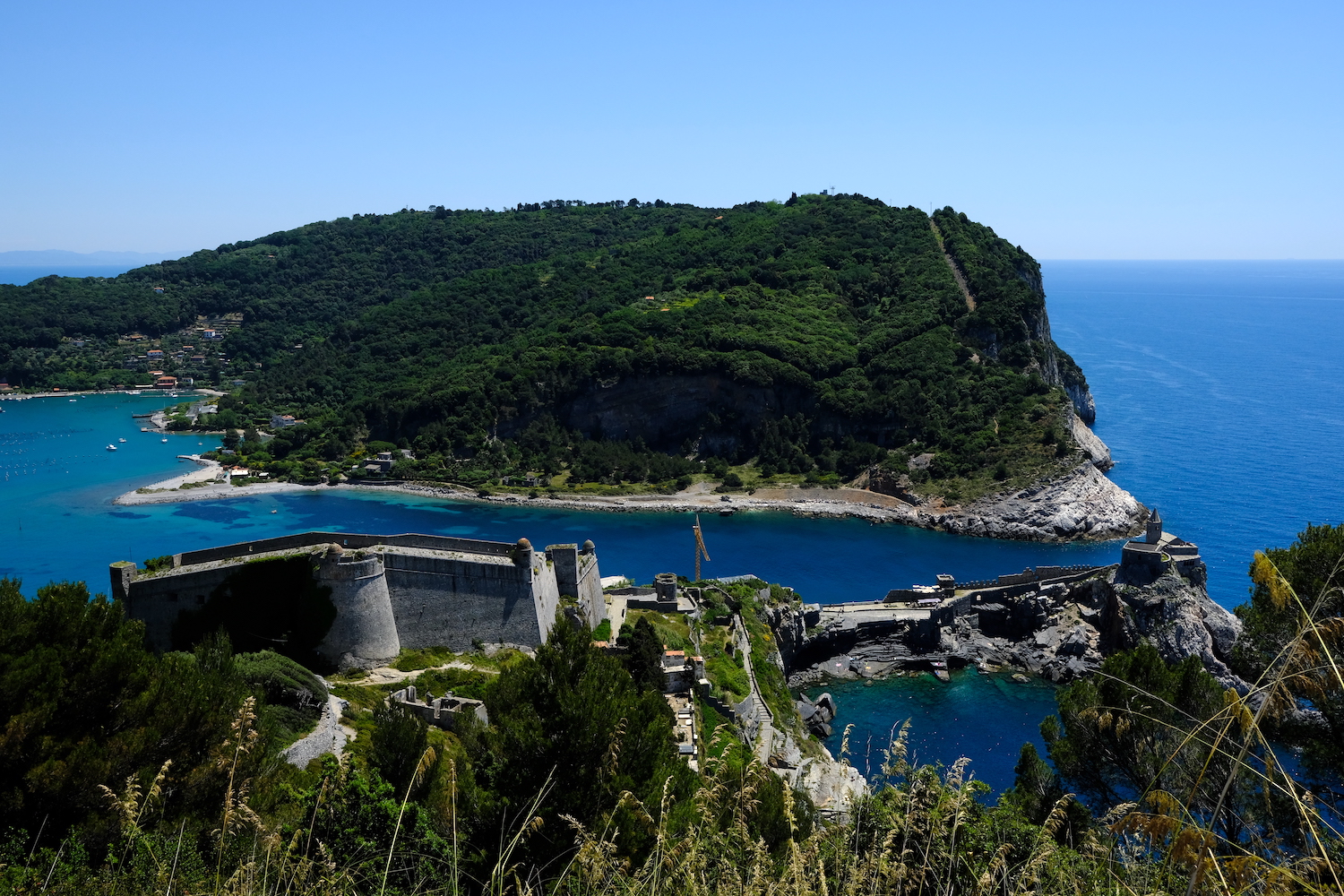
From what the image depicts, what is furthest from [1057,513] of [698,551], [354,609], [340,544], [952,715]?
[354,609]

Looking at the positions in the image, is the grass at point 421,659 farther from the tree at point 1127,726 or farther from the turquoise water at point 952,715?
the turquoise water at point 952,715

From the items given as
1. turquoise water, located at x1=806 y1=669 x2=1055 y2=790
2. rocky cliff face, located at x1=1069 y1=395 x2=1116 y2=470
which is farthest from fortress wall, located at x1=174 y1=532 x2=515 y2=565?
rocky cliff face, located at x1=1069 y1=395 x2=1116 y2=470

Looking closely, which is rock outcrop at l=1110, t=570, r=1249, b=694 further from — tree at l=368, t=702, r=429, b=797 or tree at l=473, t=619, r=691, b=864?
tree at l=473, t=619, r=691, b=864

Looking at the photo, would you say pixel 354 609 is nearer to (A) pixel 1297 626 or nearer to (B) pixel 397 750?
(B) pixel 397 750

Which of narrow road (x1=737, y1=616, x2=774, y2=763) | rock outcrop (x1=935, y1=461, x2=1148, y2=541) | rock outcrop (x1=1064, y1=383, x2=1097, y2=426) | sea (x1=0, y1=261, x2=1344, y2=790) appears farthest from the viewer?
rock outcrop (x1=1064, y1=383, x2=1097, y2=426)

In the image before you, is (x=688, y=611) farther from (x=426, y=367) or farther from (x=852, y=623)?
(x=426, y=367)

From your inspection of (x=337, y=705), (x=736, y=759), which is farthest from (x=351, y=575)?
(x=736, y=759)

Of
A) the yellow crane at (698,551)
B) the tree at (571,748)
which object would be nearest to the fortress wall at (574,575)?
the tree at (571,748)
